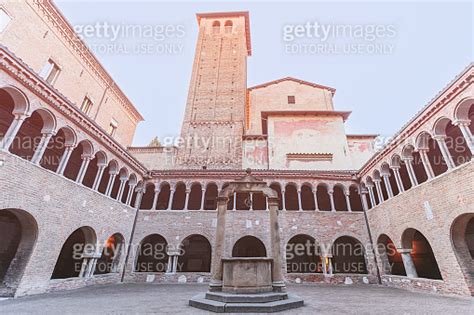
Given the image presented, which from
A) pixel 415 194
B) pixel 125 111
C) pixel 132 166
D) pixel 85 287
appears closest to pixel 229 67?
pixel 125 111

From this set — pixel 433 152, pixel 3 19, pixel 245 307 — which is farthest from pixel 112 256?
pixel 433 152

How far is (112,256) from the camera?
14.9 m

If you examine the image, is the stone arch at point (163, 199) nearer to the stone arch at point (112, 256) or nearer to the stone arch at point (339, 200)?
the stone arch at point (112, 256)

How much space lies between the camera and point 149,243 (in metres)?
17.0

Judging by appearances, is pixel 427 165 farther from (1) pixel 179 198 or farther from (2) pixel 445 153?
(1) pixel 179 198

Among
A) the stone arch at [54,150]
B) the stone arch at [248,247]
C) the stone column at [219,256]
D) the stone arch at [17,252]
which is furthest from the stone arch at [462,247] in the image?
the stone arch at [54,150]

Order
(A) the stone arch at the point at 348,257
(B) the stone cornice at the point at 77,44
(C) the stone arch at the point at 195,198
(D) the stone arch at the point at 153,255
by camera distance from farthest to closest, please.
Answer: (C) the stone arch at the point at 195,198, (D) the stone arch at the point at 153,255, (A) the stone arch at the point at 348,257, (B) the stone cornice at the point at 77,44

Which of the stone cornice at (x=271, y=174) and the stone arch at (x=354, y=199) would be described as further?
the stone arch at (x=354, y=199)

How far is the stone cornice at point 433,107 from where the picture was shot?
27.2 feet

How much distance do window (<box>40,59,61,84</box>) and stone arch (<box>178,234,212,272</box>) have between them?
13.9 metres

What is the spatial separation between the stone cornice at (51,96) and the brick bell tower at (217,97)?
7901 mm

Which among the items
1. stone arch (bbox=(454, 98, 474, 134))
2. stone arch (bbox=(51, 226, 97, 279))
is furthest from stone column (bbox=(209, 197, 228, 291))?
stone arch (bbox=(454, 98, 474, 134))

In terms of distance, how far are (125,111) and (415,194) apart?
78.5 feet

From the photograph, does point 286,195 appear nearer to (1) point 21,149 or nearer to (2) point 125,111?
(1) point 21,149
